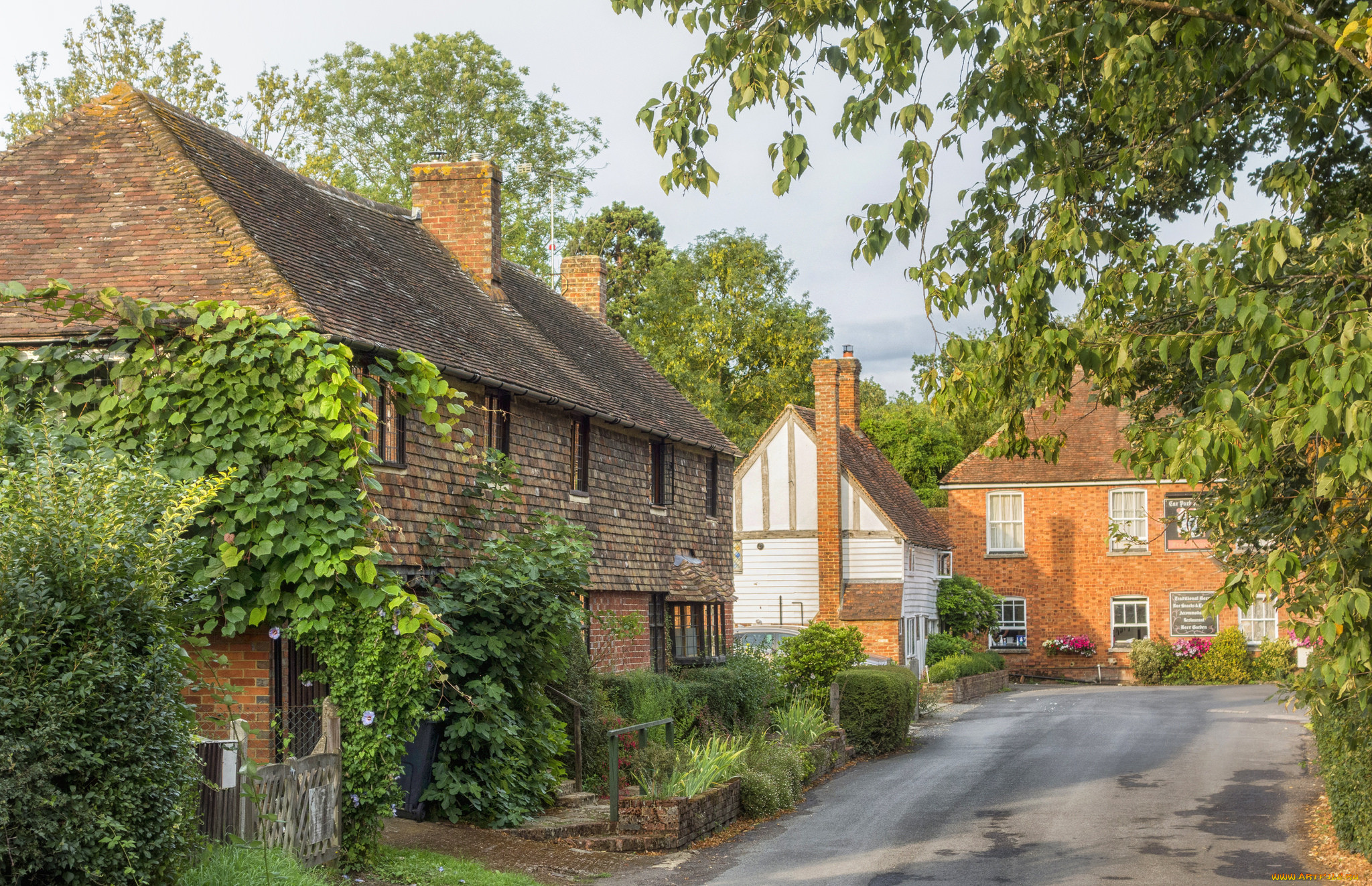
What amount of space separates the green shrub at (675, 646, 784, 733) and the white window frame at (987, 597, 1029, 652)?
72.6ft

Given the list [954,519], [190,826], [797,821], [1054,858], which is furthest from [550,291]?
[954,519]

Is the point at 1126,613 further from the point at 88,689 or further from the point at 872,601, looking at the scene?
the point at 88,689

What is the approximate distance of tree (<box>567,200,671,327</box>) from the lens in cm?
5625

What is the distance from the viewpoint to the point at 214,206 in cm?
1446

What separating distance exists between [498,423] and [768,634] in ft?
53.9

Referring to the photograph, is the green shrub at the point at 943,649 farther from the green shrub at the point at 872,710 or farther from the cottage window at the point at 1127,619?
the green shrub at the point at 872,710

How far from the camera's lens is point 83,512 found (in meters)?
7.46

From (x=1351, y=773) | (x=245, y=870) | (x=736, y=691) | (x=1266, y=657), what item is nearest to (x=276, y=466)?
(x=245, y=870)

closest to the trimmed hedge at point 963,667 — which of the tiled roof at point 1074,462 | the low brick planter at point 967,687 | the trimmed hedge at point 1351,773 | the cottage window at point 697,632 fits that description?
the low brick planter at point 967,687

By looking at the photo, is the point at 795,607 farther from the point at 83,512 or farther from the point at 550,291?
the point at 83,512

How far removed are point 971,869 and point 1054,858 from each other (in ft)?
3.47

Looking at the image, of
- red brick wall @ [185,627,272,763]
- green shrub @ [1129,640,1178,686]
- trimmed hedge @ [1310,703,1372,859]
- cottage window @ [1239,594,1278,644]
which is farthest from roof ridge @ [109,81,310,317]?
cottage window @ [1239,594,1278,644]

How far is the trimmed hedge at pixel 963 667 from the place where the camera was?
33.7 metres

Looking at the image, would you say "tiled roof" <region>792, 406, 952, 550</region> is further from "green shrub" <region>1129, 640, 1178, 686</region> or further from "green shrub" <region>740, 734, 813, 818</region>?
"green shrub" <region>740, 734, 813, 818</region>
